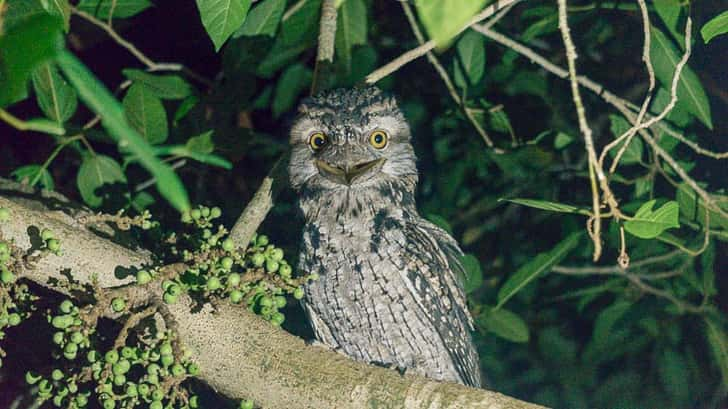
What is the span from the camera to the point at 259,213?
5.94 ft

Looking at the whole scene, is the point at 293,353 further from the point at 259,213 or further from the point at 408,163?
the point at 408,163

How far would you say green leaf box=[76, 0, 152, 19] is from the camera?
202cm

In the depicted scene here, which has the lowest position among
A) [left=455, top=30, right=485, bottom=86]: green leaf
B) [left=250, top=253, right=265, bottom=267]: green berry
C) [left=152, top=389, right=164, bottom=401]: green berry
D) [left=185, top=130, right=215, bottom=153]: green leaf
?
[left=152, top=389, right=164, bottom=401]: green berry

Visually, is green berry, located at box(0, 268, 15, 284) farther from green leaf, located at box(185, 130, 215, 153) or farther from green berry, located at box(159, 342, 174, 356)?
green leaf, located at box(185, 130, 215, 153)

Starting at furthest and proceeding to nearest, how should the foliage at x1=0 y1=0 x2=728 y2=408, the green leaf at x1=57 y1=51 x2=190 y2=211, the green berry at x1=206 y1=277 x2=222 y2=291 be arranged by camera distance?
the foliage at x1=0 y1=0 x2=728 y2=408 → the green berry at x1=206 y1=277 x2=222 y2=291 → the green leaf at x1=57 y1=51 x2=190 y2=211

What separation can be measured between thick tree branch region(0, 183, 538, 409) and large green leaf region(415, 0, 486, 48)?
0.91 meters

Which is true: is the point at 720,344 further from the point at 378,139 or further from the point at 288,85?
the point at 288,85

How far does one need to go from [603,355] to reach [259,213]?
186cm

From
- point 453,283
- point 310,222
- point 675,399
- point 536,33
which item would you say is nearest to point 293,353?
point 310,222

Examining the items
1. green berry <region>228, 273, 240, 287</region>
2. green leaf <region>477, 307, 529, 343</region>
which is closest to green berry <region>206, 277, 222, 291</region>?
green berry <region>228, 273, 240, 287</region>

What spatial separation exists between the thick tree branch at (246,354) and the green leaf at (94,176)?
459 millimetres

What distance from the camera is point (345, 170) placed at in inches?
76.9

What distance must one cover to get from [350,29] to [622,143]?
89 cm

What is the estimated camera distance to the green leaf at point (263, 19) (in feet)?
6.59
